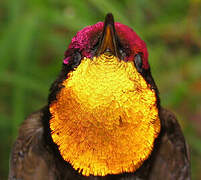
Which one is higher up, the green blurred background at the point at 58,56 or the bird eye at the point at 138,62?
the green blurred background at the point at 58,56

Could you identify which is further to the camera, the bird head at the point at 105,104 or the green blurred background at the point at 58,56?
the green blurred background at the point at 58,56

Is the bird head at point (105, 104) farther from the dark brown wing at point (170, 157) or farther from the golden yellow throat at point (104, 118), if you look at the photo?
the dark brown wing at point (170, 157)

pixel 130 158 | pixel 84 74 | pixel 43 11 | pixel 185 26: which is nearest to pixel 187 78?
pixel 185 26

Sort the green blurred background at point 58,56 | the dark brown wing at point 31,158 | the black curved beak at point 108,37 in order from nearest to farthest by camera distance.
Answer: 1. the black curved beak at point 108,37
2. the dark brown wing at point 31,158
3. the green blurred background at point 58,56

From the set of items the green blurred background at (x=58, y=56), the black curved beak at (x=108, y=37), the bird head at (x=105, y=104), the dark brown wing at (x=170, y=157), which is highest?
the green blurred background at (x=58, y=56)

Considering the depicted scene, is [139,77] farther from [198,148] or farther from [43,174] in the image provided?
[198,148]

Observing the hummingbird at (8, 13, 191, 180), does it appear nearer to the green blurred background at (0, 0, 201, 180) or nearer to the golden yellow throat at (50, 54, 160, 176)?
the golden yellow throat at (50, 54, 160, 176)

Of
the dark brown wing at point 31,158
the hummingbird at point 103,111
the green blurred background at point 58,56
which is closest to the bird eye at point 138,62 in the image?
the hummingbird at point 103,111

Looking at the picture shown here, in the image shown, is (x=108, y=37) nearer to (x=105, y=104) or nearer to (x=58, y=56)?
(x=105, y=104)
